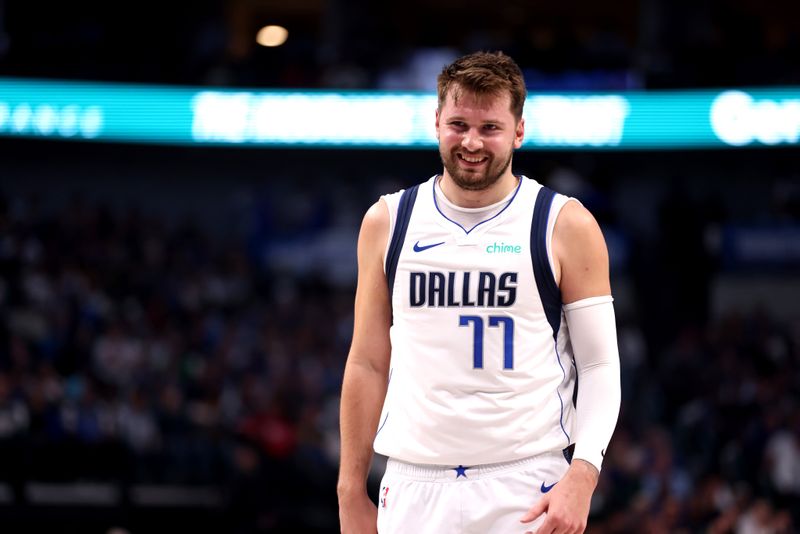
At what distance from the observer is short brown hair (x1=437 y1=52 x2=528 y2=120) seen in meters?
2.97

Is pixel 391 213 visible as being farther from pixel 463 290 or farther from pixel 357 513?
pixel 357 513

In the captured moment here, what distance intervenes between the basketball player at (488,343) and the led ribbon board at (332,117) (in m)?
11.1

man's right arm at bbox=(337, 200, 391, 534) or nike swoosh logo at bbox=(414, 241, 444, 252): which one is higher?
nike swoosh logo at bbox=(414, 241, 444, 252)

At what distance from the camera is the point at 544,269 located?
3045mm

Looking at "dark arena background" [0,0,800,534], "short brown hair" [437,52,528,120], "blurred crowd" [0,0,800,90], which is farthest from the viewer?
"blurred crowd" [0,0,800,90]

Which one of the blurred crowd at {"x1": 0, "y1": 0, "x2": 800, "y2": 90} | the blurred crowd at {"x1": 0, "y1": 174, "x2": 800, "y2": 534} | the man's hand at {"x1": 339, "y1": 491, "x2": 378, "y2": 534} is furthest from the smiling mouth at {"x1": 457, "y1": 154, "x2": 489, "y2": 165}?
the blurred crowd at {"x1": 0, "y1": 0, "x2": 800, "y2": 90}

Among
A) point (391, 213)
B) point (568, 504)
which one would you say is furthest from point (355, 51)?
point (568, 504)

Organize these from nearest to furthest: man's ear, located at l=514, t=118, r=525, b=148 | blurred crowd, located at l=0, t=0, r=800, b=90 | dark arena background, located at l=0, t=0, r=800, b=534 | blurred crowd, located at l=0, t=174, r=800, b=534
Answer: man's ear, located at l=514, t=118, r=525, b=148
blurred crowd, located at l=0, t=174, r=800, b=534
dark arena background, located at l=0, t=0, r=800, b=534
blurred crowd, located at l=0, t=0, r=800, b=90

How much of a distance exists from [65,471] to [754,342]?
27.0ft

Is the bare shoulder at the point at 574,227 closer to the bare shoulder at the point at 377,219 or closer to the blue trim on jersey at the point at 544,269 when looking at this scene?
the blue trim on jersey at the point at 544,269

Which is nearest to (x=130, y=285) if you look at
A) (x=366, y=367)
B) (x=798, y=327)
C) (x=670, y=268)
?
(x=670, y=268)

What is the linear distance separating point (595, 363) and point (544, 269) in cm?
29

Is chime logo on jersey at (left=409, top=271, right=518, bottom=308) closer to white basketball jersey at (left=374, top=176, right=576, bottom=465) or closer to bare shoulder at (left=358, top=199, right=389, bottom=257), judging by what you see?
white basketball jersey at (left=374, top=176, right=576, bottom=465)

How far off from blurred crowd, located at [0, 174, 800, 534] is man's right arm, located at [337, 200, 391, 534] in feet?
26.1
